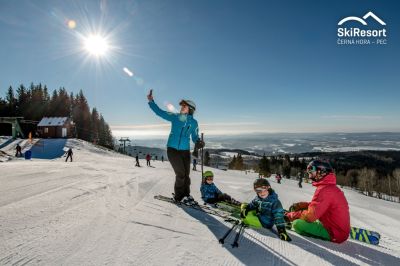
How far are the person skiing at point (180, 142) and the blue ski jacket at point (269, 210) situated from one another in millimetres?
1678

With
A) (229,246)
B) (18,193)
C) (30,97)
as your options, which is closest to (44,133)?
(30,97)

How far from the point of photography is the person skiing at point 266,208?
359cm

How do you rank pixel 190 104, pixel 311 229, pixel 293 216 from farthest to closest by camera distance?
pixel 190 104 → pixel 293 216 → pixel 311 229

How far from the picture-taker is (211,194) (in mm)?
6086

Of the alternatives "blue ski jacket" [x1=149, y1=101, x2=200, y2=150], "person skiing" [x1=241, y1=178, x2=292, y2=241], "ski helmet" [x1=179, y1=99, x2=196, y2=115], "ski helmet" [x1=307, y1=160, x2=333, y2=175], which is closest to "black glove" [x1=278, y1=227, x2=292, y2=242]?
"person skiing" [x1=241, y1=178, x2=292, y2=241]

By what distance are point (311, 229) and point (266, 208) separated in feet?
2.14

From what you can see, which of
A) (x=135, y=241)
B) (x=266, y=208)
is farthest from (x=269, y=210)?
(x=135, y=241)

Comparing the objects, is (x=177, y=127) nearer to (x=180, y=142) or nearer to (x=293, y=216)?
(x=180, y=142)

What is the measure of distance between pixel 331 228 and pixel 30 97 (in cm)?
8191

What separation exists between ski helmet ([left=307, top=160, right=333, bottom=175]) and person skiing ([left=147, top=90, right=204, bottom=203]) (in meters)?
2.38

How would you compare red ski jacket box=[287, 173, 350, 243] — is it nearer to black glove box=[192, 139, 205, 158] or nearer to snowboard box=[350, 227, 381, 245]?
snowboard box=[350, 227, 381, 245]

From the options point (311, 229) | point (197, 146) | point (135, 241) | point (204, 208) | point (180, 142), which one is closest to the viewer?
point (135, 241)

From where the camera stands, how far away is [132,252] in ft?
8.12

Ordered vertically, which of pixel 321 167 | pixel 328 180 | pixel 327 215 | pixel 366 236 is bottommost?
pixel 366 236
